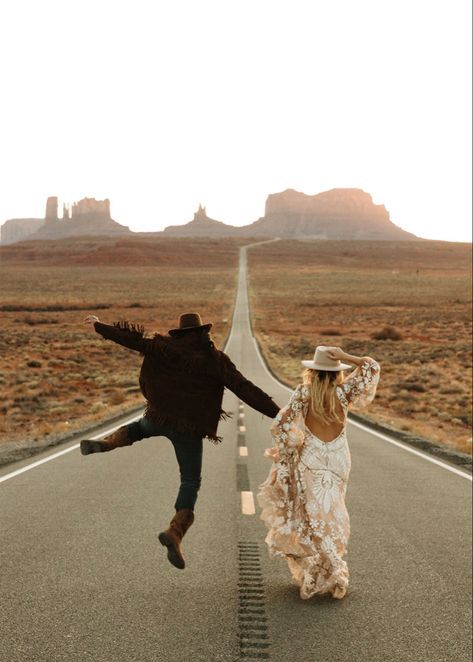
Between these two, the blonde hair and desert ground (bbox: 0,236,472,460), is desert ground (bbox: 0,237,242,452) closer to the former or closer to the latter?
desert ground (bbox: 0,236,472,460)

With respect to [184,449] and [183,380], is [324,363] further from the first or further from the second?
[183,380]

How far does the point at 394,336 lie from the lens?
209 feet

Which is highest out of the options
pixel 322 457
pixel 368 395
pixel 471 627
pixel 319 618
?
pixel 368 395

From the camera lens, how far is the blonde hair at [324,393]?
5.88 m

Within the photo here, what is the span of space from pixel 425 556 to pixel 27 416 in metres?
17.9

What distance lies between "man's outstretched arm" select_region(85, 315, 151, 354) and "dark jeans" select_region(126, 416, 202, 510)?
0.35 metres

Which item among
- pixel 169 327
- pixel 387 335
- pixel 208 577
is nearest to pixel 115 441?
pixel 169 327

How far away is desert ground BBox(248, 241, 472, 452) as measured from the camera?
3397cm

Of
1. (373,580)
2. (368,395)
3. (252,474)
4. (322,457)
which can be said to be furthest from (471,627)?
(252,474)

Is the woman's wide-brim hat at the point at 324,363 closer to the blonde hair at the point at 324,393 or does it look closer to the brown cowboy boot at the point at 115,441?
the blonde hair at the point at 324,393

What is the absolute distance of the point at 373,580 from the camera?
11312 mm

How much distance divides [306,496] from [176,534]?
347 centimetres

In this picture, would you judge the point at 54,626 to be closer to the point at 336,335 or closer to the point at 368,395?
the point at 368,395

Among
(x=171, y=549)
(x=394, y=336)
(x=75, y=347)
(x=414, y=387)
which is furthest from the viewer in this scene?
(x=394, y=336)
